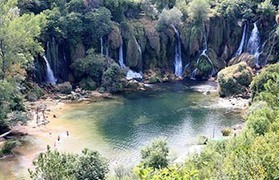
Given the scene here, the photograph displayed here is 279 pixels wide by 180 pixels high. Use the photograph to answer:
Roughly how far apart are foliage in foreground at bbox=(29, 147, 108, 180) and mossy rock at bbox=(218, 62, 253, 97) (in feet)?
132

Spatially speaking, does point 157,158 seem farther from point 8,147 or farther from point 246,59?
point 246,59

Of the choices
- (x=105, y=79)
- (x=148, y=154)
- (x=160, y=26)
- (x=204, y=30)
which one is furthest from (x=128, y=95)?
(x=148, y=154)

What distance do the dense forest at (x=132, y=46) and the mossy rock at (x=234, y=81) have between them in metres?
0.16

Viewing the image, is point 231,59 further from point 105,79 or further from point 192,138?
point 192,138

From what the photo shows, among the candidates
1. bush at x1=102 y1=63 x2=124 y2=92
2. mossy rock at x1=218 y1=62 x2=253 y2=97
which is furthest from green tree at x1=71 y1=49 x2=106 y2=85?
mossy rock at x1=218 y1=62 x2=253 y2=97

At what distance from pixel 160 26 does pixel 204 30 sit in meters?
9.16

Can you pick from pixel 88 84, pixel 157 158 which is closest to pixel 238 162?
pixel 157 158

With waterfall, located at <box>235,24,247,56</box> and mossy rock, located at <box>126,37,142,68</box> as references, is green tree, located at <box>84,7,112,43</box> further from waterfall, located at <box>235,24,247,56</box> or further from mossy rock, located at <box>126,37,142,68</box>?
waterfall, located at <box>235,24,247,56</box>

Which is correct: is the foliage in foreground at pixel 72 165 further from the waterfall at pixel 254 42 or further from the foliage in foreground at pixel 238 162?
the waterfall at pixel 254 42

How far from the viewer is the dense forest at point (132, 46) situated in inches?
2304

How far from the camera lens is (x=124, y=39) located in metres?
83.9

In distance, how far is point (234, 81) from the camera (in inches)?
2904

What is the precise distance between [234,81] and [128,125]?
2264cm

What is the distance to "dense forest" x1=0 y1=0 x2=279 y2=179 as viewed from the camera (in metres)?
58.5
